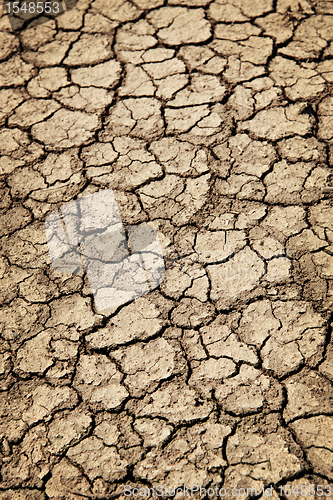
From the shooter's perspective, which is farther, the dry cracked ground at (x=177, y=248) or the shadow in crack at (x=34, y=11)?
the shadow in crack at (x=34, y=11)

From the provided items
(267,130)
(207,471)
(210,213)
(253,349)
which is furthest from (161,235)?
(207,471)

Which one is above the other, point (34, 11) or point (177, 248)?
point (34, 11)

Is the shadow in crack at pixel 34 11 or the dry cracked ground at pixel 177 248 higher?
the shadow in crack at pixel 34 11

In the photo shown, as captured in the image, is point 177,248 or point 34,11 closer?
point 177,248

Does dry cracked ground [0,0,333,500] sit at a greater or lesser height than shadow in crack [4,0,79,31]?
lesser

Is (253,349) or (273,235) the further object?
(273,235)

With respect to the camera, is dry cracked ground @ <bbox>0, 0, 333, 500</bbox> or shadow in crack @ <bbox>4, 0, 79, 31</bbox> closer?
dry cracked ground @ <bbox>0, 0, 333, 500</bbox>

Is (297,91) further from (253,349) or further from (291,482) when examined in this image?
(291,482)

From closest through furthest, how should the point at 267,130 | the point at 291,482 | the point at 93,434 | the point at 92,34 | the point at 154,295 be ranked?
the point at 291,482 → the point at 93,434 → the point at 154,295 → the point at 267,130 → the point at 92,34
